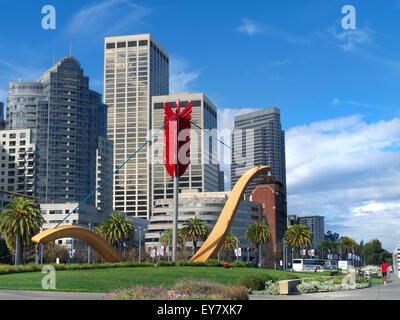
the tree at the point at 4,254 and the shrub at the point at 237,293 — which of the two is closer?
the shrub at the point at 237,293

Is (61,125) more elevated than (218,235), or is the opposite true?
(61,125)

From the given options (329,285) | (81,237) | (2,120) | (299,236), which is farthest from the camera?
(2,120)

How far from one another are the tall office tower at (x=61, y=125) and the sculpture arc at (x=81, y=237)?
A: 5014 inches

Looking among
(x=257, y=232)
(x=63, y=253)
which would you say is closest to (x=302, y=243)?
(x=257, y=232)

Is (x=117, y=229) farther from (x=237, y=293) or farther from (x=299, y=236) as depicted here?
(x=237, y=293)

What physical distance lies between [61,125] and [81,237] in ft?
462

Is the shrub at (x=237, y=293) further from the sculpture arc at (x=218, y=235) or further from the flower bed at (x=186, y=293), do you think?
the sculpture arc at (x=218, y=235)

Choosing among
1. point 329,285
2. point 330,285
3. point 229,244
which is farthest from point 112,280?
point 229,244

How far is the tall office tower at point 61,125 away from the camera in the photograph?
163250 mm

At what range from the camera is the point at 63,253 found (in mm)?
97125

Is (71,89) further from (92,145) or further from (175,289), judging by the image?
(175,289)

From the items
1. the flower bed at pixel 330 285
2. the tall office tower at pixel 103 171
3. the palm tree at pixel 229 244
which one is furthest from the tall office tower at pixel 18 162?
the flower bed at pixel 330 285

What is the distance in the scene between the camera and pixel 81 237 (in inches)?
1337
